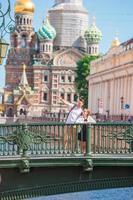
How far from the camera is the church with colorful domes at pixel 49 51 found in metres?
157

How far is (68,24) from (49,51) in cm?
715

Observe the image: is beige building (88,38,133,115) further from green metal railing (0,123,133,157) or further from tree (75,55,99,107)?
green metal railing (0,123,133,157)

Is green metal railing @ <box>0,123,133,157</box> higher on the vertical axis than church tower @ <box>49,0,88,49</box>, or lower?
lower

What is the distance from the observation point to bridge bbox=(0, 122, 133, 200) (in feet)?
56.0

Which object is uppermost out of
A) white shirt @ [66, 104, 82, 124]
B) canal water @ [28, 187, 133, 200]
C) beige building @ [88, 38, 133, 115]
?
beige building @ [88, 38, 133, 115]

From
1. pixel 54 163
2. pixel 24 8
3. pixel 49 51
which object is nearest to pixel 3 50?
pixel 54 163

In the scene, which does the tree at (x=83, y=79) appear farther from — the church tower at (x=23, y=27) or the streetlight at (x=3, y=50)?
the streetlight at (x=3, y=50)

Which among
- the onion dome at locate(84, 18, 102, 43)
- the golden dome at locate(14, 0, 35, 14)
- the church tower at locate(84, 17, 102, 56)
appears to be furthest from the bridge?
the golden dome at locate(14, 0, 35, 14)

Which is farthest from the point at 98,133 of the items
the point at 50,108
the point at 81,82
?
the point at 50,108

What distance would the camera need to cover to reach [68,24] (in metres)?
162

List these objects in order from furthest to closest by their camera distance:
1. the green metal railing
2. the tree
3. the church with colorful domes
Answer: the church with colorful domes < the tree < the green metal railing

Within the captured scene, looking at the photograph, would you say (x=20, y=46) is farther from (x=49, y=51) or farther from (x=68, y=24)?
(x=68, y=24)

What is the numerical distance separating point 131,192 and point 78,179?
16329 millimetres

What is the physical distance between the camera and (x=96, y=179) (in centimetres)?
1739
